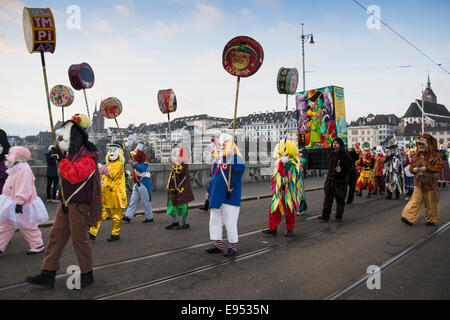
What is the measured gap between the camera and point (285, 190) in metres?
6.38

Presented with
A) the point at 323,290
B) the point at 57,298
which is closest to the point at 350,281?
the point at 323,290

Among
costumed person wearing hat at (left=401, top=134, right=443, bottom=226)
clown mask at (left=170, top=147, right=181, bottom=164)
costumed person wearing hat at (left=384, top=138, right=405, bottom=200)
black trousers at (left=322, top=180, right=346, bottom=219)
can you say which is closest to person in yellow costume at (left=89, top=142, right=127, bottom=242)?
clown mask at (left=170, top=147, right=181, bottom=164)

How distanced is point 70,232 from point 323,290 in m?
2.84

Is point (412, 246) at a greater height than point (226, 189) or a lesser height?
lesser

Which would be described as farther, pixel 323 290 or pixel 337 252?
pixel 337 252

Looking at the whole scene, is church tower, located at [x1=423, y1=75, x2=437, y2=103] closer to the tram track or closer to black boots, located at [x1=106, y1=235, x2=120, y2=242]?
the tram track

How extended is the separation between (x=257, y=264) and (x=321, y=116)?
10.3m

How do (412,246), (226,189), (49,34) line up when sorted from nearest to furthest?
(49,34), (226,189), (412,246)

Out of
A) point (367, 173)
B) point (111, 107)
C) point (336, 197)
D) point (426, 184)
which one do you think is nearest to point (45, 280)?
point (111, 107)

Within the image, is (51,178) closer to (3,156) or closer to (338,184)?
(3,156)

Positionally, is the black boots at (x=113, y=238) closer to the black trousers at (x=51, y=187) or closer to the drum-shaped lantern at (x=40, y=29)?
the drum-shaped lantern at (x=40, y=29)

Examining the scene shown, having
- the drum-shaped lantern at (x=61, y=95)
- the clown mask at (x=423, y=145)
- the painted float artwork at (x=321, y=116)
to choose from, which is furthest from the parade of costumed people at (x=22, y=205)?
the painted float artwork at (x=321, y=116)
